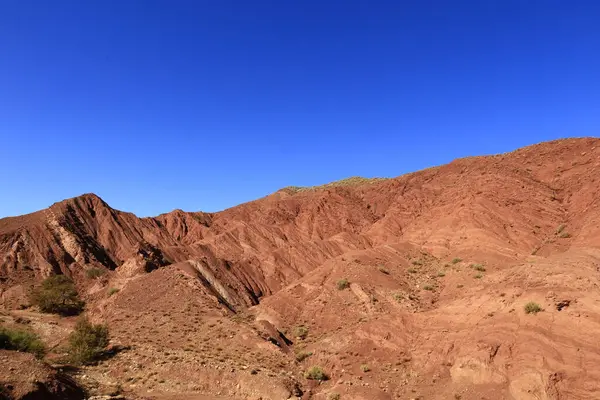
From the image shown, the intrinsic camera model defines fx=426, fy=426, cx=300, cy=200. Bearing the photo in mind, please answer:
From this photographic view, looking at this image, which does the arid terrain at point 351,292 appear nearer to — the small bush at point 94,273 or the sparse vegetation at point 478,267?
the sparse vegetation at point 478,267

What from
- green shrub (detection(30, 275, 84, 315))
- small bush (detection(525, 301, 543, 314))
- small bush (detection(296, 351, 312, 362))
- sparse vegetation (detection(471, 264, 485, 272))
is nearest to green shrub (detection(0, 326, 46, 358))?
green shrub (detection(30, 275, 84, 315))

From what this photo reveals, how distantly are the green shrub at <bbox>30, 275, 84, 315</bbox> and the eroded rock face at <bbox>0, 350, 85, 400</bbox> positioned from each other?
2009 centimetres

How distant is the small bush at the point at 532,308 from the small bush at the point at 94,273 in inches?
1572

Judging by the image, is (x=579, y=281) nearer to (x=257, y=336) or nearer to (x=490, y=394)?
(x=490, y=394)

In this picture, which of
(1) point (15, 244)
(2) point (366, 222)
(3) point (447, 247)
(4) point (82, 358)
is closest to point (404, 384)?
(4) point (82, 358)

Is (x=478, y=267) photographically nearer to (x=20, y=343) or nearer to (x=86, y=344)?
(x=86, y=344)

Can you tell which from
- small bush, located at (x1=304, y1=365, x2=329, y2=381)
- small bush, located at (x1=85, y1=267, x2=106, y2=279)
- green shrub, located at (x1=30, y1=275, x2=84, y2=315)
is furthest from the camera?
small bush, located at (x1=85, y1=267, x2=106, y2=279)

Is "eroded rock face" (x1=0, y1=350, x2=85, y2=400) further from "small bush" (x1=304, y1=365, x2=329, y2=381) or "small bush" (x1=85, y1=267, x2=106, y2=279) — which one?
"small bush" (x1=85, y1=267, x2=106, y2=279)

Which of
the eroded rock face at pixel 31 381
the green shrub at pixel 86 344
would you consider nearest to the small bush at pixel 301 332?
the green shrub at pixel 86 344

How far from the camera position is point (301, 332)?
2838 centimetres

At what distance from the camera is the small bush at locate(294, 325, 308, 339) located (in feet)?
92.3

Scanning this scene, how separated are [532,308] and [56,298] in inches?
1426

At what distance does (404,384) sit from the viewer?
19.3m

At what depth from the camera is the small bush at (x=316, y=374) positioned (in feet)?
70.6
